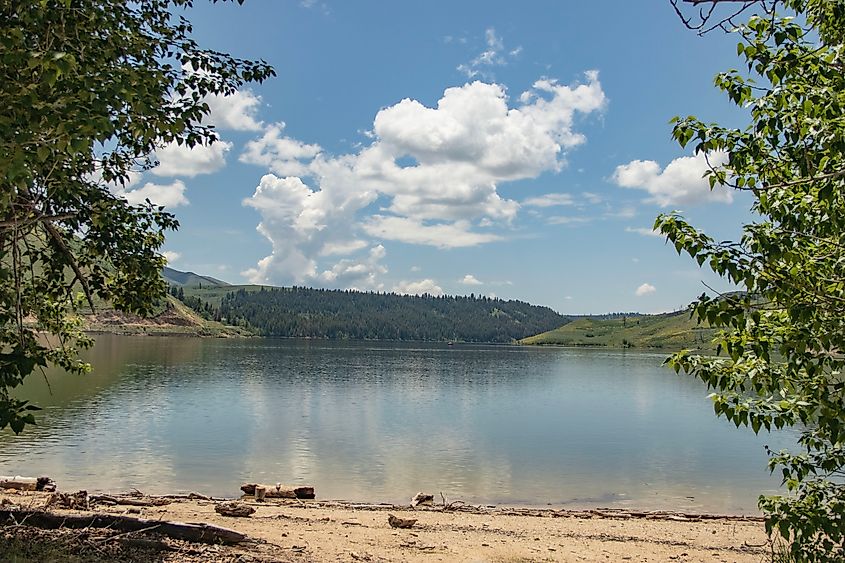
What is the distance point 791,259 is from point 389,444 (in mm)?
34114

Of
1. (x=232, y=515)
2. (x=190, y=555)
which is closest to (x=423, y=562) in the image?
(x=190, y=555)

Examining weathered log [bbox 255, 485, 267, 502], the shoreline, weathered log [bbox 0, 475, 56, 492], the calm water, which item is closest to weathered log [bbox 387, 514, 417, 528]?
the shoreline

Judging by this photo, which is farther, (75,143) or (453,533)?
(453,533)

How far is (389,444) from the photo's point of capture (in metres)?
37.7

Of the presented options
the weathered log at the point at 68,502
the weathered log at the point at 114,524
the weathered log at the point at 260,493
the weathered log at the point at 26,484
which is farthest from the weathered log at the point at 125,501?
the weathered log at the point at 114,524

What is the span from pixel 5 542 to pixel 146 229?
513cm

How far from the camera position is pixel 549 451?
124 feet

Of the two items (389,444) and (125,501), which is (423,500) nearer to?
(125,501)

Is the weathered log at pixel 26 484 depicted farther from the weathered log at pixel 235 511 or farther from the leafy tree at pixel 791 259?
the leafy tree at pixel 791 259

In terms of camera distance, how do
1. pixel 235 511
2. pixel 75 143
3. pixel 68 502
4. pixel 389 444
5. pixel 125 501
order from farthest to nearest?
1. pixel 389 444
2. pixel 125 501
3. pixel 235 511
4. pixel 68 502
5. pixel 75 143

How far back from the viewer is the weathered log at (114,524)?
A: 10.2 meters

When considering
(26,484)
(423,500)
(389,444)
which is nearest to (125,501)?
(26,484)

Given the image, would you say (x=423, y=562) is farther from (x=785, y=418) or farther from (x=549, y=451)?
(x=549, y=451)

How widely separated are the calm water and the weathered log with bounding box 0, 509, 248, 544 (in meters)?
14.9
